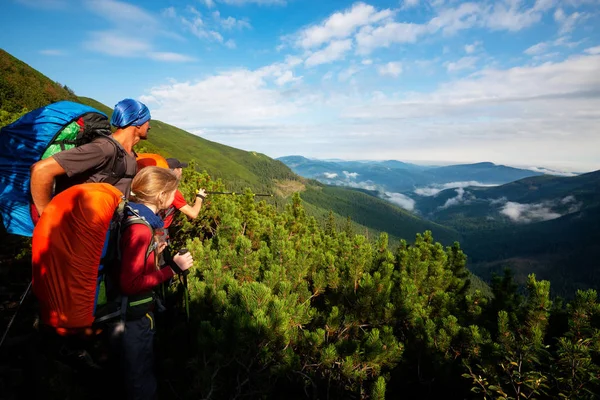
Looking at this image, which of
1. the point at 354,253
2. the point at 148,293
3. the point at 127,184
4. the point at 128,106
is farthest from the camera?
the point at 354,253

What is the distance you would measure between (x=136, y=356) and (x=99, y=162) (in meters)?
2.38

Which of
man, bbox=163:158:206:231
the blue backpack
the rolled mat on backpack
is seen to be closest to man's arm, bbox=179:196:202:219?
man, bbox=163:158:206:231

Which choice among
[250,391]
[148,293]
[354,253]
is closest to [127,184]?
[148,293]

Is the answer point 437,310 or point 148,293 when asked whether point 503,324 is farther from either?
point 148,293

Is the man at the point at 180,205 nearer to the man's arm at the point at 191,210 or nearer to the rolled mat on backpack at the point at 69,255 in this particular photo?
the man's arm at the point at 191,210

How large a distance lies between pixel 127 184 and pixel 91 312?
1798mm

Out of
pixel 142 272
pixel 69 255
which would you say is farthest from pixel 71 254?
pixel 142 272

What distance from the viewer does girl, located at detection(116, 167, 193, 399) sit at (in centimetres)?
304

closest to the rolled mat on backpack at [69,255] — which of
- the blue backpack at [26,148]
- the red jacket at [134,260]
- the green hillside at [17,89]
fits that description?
the red jacket at [134,260]

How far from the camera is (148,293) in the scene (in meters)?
3.38

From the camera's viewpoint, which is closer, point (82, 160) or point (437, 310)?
point (82, 160)

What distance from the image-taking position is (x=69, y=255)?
2732 millimetres

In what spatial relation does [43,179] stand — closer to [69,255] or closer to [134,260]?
[69,255]

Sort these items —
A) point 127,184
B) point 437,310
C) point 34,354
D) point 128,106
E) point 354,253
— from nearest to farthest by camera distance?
point 34,354 → point 127,184 → point 128,106 → point 437,310 → point 354,253
